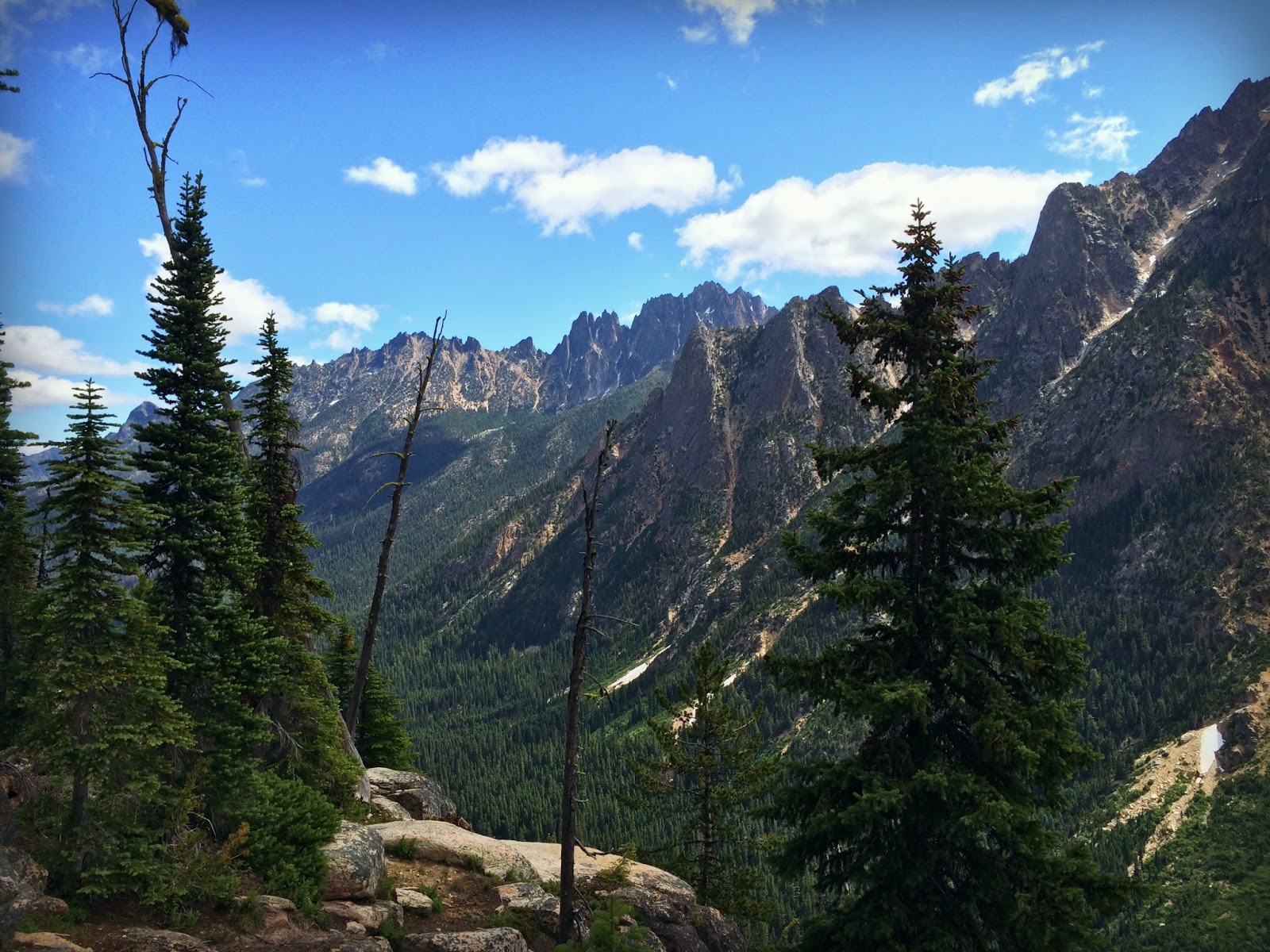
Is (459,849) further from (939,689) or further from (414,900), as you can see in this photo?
(939,689)

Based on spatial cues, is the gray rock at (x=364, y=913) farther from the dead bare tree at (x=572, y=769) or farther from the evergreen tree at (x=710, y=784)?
the evergreen tree at (x=710, y=784)

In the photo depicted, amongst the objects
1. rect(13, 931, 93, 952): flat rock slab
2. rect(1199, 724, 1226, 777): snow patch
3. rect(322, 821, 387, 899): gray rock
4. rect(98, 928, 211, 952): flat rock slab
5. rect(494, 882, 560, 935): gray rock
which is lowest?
rect(1199, 724, 1226, 777): snow patch

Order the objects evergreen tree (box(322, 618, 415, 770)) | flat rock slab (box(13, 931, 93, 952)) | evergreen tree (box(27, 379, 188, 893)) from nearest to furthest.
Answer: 1. flat rock slab (box(13, 931, 93, 952))
2. evergreen tree (box(27, 379, 188, 893))
3. evergreen tree (box(322, 618, 415, 770))

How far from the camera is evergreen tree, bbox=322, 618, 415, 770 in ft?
150

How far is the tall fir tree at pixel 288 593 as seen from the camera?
79.1 ft

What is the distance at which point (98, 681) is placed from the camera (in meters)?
16.1

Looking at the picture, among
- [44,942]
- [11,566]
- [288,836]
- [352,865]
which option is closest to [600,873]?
[352,865]

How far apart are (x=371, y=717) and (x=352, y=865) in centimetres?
2856

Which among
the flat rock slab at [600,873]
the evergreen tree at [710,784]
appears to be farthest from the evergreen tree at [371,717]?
the evergreen tree at [710,784]

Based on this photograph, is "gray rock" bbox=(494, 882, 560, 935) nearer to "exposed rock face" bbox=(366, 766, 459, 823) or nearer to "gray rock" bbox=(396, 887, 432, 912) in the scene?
"gray rock" bbox=(396, 887, 432, 912)

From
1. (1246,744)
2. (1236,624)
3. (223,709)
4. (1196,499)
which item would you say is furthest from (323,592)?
(1196,499)

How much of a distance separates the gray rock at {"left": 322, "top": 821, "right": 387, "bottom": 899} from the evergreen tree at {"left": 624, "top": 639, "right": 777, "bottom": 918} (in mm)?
11164

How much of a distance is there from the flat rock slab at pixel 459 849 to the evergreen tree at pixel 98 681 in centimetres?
868

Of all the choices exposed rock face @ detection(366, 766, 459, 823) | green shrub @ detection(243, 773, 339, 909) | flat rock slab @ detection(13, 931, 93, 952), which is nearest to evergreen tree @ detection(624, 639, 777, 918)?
exposed rock face @ detection(366, 766, 459, 823)
